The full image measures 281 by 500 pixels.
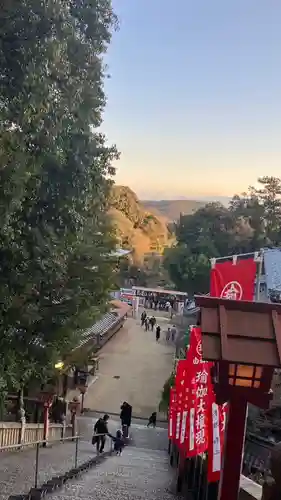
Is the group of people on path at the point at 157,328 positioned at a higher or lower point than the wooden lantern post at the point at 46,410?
higher

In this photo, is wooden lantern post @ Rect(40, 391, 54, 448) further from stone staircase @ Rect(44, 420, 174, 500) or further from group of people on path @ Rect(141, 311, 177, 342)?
group of people on path @ Rect(141, 311, 177, 342)

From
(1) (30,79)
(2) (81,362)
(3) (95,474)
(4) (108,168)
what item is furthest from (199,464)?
(2) (81,362)

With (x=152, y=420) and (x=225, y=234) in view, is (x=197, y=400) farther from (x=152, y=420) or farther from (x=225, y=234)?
(x=225, y=234)

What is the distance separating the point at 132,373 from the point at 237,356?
2547 centimetres

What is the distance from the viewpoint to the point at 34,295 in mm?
10047

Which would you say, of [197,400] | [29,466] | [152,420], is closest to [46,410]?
[29,466]

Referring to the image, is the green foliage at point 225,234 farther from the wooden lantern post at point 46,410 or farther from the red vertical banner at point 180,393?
the red vertical banner at point 180,393

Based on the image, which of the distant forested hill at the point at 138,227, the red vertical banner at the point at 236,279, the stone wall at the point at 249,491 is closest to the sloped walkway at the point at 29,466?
the stone wall at the point at 249,491

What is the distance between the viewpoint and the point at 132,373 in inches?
1169

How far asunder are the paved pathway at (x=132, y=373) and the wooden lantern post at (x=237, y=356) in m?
19.2

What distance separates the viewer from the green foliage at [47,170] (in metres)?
7.57

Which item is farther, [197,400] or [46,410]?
[46,410]

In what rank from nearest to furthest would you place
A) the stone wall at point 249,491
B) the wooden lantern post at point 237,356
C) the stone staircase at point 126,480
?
the wooden lantern post at point 237,356, the stone wall at point 249,491, the stone staircase at point 126,480

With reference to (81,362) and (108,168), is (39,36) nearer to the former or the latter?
(108,168)
